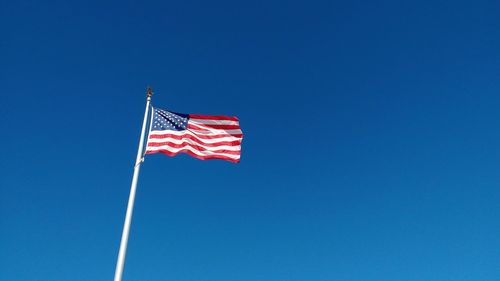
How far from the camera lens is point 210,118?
19.8 meters

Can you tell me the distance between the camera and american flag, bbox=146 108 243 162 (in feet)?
60.3

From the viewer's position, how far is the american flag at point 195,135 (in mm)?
18391

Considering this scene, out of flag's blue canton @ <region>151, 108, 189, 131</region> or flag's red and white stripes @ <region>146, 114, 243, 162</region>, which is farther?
flag's blue canton @ <region>151, 108, 189, 131</region>

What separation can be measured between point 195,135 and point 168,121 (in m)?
1.24

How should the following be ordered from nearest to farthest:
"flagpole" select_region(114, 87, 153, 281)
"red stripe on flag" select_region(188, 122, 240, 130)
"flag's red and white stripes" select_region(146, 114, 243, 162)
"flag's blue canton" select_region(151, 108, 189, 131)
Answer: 1. "flagpole" select_region(114, 87, 153, 281)
2. "flag's red and white stripes" select_region(146, 114, 243, 162)
3. "flag's blue canton" select_region(151, 108, 189, 131)
4. "red stripe on flag" select_region(188, 122, 240, 130)

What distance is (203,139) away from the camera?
19.3 m

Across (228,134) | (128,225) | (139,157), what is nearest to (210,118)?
(228,134)

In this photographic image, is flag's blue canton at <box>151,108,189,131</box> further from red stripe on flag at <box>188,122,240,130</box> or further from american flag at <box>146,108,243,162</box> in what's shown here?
red stripe on flag at <box>188,122,240,130</box>

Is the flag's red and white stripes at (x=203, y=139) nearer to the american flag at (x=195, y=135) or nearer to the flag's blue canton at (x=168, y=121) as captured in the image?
the american flag at (x=195, y=135)

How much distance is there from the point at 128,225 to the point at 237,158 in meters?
6.00

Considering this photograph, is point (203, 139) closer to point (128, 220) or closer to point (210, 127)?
point (210, 127)

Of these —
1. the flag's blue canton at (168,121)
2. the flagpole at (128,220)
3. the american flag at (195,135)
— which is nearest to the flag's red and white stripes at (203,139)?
the american flag at (195,135)

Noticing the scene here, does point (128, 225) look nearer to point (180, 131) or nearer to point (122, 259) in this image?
point (122, 259)

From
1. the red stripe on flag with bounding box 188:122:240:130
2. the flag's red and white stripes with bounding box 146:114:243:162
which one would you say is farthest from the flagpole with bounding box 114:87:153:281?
the red stripe on flag with bounding box 188:122:240:130
